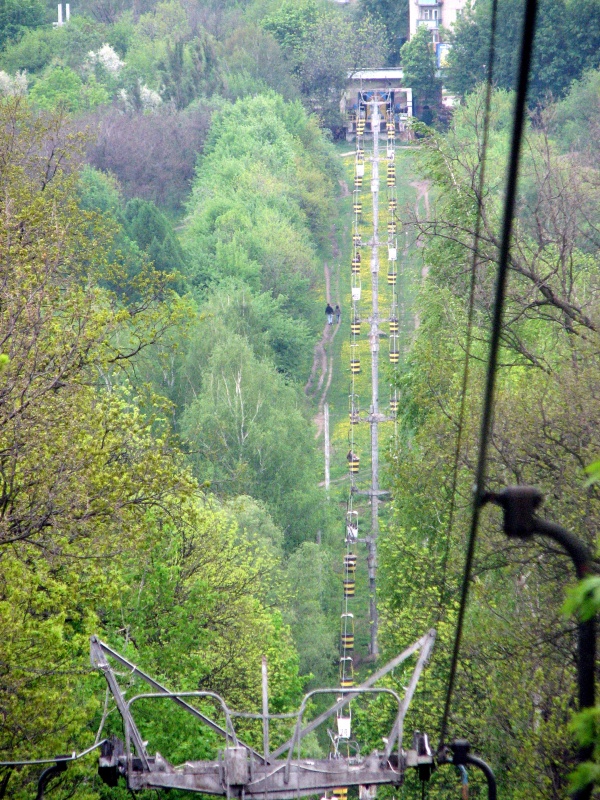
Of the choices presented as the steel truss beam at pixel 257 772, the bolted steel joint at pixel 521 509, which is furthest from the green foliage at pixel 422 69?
the bolted steel joint at pixel 521 509

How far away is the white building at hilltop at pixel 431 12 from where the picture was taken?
96812 mm

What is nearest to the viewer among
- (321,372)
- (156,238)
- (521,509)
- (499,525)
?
(521,509)

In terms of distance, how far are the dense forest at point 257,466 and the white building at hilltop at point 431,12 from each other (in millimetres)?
38394

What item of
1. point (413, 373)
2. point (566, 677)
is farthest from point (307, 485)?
point (566, 677)

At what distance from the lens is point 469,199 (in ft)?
85.3

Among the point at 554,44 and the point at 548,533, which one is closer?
the point at 548,533

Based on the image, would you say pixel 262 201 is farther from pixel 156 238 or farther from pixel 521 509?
pixel 521 509

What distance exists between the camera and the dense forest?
14086 mm

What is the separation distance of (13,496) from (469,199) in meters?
15.1

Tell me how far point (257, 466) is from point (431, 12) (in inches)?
2690

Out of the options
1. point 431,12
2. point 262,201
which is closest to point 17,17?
point 431,12

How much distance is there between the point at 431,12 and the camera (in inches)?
3858

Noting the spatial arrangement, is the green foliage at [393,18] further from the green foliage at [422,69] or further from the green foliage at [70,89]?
the green foliage at [70,89]

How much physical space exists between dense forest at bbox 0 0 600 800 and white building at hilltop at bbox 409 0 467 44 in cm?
3839
